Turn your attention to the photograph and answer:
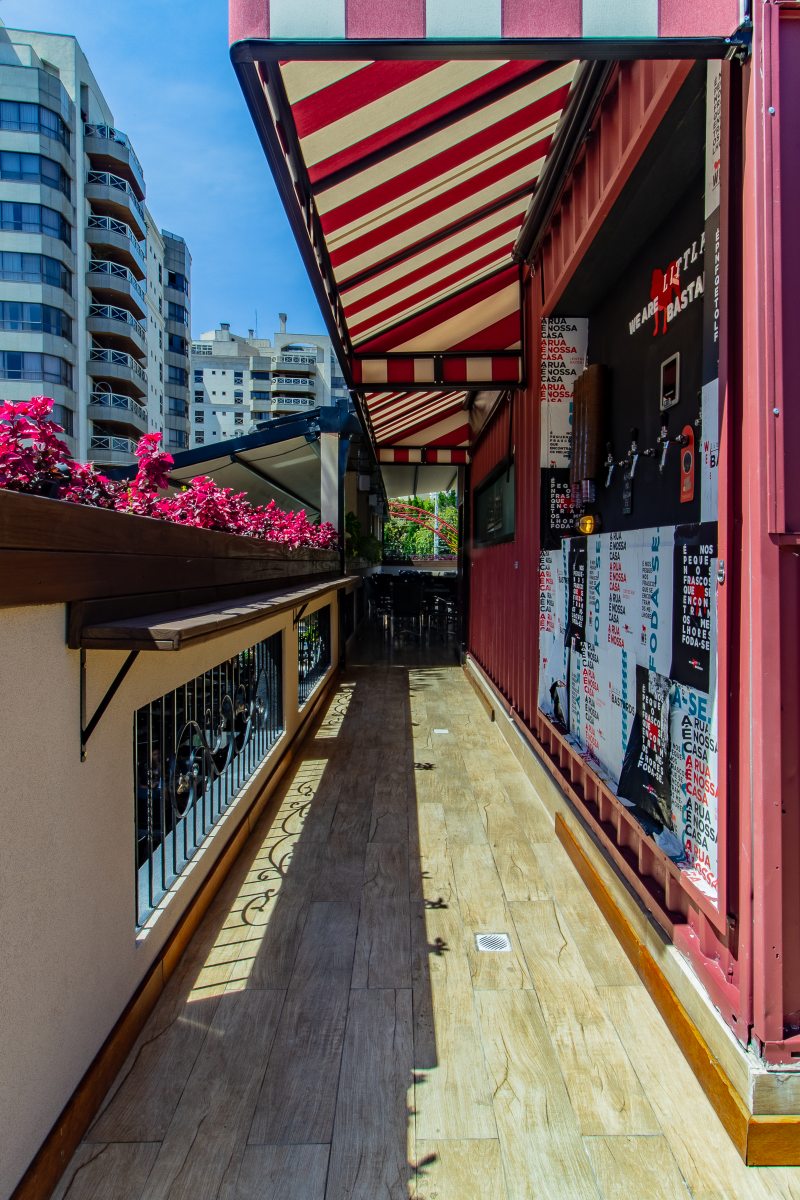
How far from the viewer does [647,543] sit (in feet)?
8.09

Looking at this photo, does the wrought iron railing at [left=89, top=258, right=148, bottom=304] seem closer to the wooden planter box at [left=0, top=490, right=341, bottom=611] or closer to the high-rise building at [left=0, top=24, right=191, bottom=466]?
the high-rise building at [left=0, top=24, right=191, bottom=466]

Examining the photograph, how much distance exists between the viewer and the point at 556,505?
12.8 feet

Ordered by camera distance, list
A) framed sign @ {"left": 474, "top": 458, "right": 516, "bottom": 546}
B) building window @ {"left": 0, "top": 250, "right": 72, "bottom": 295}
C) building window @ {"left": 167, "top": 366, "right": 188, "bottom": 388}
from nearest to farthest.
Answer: framed sign @ {"left": 474, "top": 458, "right": 516, "bottom": 546}, building window @ {"left": 0, "top": 250, "right": 72, "bottom": 295}, building window @ {"left": 167, "top": 366, "right": 188, "bottom": 388}

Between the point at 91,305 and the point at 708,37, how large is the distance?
33.4 m

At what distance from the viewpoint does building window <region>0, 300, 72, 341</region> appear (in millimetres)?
26406

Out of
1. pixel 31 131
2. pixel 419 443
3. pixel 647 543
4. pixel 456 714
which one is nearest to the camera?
pixel 647 543

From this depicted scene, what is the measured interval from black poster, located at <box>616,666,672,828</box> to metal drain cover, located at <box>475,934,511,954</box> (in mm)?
712

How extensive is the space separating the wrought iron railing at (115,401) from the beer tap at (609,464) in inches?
1219

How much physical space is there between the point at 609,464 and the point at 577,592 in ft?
2.23

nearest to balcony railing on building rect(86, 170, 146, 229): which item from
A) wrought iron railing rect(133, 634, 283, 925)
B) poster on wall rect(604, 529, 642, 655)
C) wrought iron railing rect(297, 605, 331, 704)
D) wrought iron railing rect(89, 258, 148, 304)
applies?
wrought iron railing rect(89, 258, 148, 304)

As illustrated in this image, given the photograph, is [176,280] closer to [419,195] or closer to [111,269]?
[111,269]

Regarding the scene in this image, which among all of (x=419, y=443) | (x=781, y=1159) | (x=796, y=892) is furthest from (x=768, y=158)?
(x=419, y=443)

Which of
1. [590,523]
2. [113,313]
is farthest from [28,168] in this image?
[590,523]

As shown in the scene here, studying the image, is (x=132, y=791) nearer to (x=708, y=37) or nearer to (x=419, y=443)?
(x=708, y=37)
